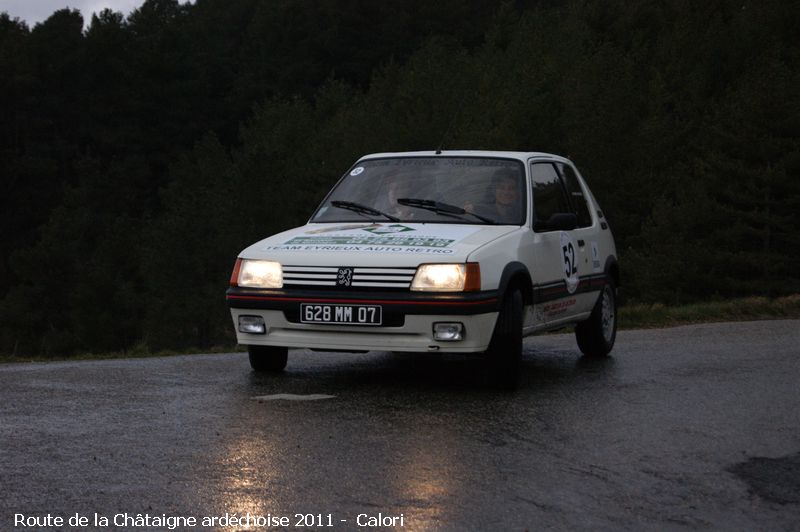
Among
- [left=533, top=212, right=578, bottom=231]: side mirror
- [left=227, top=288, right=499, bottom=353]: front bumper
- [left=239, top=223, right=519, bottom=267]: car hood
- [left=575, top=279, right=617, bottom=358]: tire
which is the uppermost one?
[left=533, top=212, right=578, bottom=231]: side mirror

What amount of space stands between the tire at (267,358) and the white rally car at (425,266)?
0.01 meters

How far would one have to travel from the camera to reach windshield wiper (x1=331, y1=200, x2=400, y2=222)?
950cm

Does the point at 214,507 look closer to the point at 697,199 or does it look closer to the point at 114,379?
the point at 114,379

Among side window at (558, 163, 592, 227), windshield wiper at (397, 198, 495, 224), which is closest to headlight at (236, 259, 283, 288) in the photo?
windshield wiper at (397, 198, 495, 224)

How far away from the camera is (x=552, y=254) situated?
9648mm

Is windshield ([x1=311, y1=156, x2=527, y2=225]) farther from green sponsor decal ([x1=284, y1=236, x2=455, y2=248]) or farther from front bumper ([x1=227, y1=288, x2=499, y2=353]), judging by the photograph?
front bumper ([x1=227, y1=288, x2=499, y2=353])

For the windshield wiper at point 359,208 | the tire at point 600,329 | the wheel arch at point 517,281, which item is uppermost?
the windshield wiper at point 359,208

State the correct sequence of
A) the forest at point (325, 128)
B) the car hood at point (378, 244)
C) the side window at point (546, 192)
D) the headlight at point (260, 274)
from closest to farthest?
the car hood at point (378, 244) < the headlight at point (260, 274) < the side window at point (546, 192) < the forest at point (325, 128)

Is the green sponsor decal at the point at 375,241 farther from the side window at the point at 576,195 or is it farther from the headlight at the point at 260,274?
the side window at the point at 576,195

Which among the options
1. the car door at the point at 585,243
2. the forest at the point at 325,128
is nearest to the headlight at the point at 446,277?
Answer: the car door at the point at 585,243

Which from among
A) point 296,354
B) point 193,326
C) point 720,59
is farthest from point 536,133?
point 296,354

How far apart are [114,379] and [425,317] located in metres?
2.63

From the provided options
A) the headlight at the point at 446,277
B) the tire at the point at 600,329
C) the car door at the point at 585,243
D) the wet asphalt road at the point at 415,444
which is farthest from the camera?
the tire at the point at 600,329

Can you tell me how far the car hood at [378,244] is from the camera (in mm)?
8328
